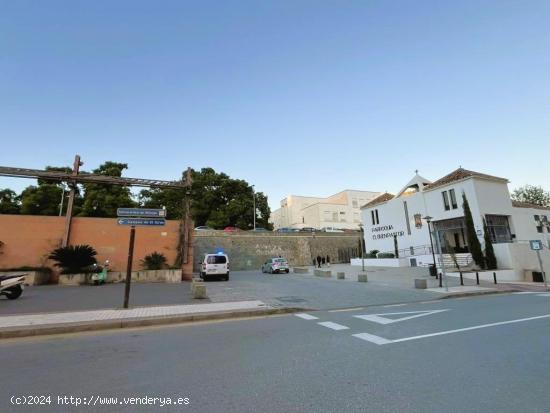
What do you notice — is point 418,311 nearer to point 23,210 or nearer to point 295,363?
point 295,363

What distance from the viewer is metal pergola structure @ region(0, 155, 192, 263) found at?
764 inches

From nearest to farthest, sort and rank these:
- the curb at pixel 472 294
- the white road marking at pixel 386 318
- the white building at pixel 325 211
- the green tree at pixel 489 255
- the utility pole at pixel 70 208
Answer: the white road marking at pixel 386 318 < the curb at pixel 472 294 < the utility pole at pixel 70 208 < the green tree at pixel 489 255 < the white building at pixel 325 211

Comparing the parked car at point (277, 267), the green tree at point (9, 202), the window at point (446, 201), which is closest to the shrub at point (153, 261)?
the parked car at point (277, 267)

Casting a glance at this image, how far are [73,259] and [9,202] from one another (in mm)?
31387

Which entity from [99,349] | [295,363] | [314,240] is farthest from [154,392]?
[314,240]

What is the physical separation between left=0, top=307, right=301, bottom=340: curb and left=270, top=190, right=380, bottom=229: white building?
61.4m

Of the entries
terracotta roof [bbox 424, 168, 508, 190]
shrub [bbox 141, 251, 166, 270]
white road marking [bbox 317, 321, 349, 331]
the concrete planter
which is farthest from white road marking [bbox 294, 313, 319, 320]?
terracotta roof [bbox 424, 168, 508, 190]

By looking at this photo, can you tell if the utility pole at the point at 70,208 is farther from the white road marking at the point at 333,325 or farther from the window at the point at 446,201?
the window at the point at 446,201

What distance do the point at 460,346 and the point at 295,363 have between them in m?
3.20

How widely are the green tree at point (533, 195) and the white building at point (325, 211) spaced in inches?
1196

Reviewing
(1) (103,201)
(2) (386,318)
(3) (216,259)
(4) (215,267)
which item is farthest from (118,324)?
(1) (103,201)

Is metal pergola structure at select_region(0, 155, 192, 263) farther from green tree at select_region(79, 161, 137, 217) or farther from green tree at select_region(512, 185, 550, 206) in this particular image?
green tree at select_region(512, 185, 550, 206)

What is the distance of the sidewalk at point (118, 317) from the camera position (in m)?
7.34

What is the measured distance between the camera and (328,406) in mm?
3381
